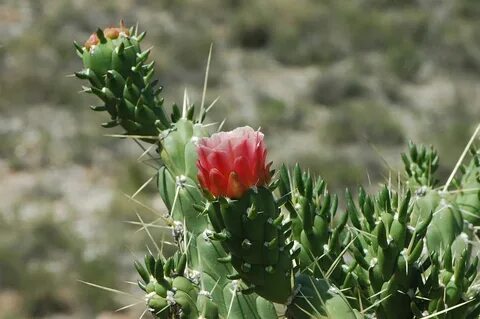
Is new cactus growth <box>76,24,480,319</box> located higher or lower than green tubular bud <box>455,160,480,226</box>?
higher

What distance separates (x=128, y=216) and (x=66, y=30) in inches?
277

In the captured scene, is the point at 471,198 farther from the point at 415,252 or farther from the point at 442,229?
the point at 415,252

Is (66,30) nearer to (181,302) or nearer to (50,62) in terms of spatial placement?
(50,62)

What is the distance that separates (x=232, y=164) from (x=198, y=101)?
504 inches

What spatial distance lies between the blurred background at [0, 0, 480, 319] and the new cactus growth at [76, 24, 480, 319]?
629 centimetres

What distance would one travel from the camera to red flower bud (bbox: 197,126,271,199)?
1.94 meters

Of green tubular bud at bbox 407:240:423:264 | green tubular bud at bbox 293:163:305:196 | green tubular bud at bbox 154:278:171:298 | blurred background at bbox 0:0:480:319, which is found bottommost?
blurred background at bbox 0:0:480:319

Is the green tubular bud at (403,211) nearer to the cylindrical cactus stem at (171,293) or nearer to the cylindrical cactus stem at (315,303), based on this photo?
the cylindrical cactus stem at (315,303)

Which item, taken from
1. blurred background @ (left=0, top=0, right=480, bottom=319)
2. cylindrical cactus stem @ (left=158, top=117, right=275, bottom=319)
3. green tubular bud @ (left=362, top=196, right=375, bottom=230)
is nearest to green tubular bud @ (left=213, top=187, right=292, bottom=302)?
cylindrical cactus stem @ (left=158, top=117, right=275, bottom=319)

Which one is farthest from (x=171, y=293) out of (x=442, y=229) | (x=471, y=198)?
(x=471, y=198)

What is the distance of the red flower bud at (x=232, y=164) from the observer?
194 centimetres

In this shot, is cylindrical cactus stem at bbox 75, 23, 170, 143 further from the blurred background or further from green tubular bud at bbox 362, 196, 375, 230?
the blurred background

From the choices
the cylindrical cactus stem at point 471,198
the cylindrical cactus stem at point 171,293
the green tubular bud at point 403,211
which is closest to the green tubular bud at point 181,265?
the cylindrical cactus stem at point 171,293

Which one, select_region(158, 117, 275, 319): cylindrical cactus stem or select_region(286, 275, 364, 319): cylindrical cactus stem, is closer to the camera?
select_region(286, 275, 364, 319): cylindrical cactus stem
